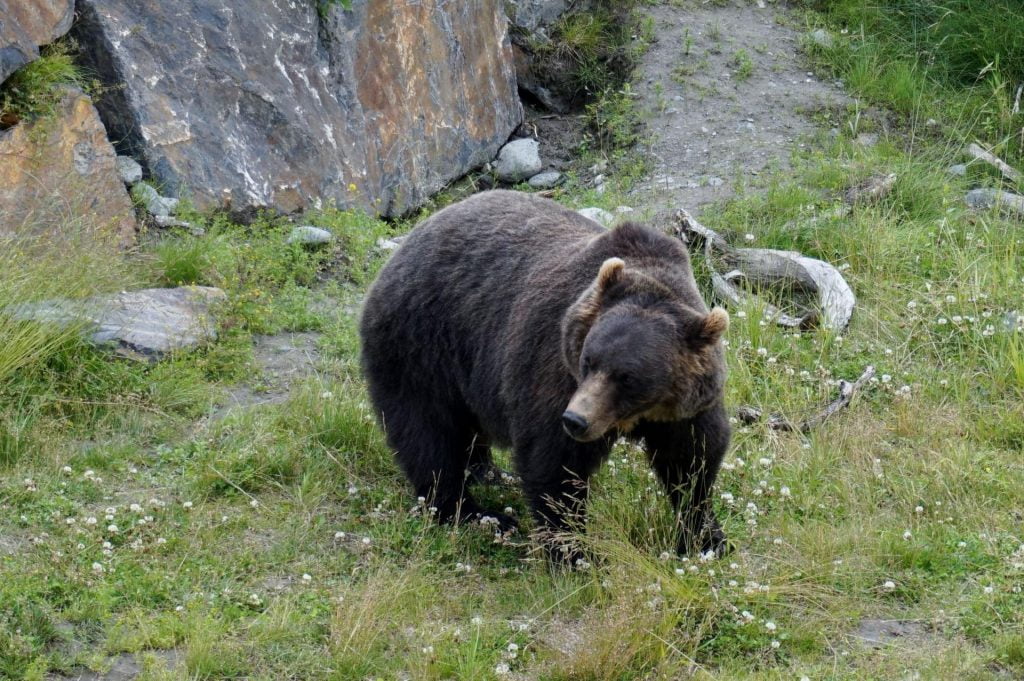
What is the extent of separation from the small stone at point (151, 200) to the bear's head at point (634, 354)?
4.26m

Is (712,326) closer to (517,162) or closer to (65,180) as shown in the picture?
(65,180)

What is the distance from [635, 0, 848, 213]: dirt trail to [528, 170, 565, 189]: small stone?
84cm

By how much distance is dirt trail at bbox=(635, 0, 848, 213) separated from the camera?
Result: 9.51 m

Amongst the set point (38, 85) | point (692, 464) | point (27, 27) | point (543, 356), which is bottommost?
point (692, 464)

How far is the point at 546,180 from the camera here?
10297mm

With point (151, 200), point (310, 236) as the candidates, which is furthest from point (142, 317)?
point (310, 236)

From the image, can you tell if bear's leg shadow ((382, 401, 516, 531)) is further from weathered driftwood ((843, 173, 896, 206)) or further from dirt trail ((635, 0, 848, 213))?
weathered driftwood ((843, 173, 896, 206))

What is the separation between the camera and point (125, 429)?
6.24 m

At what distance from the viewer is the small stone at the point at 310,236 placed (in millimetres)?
8406

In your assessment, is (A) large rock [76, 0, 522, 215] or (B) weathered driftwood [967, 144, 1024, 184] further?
(B) weathered driftwood [967, 144, 1024, 184]

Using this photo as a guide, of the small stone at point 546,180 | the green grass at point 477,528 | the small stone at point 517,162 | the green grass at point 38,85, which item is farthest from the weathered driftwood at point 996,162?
the green grass at point 38,85

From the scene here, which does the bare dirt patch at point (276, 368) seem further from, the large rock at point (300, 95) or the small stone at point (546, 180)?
the small stone at point (546, 180)

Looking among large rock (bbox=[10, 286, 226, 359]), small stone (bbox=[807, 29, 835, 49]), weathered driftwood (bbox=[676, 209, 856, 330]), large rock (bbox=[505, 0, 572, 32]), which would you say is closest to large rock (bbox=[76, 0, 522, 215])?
large rock (bbox=[505, 0, 572, 32])

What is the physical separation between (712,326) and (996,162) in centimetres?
587
